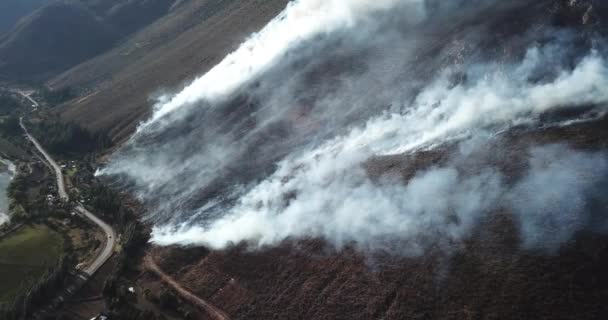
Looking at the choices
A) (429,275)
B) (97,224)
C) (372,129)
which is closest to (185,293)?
(429,275)

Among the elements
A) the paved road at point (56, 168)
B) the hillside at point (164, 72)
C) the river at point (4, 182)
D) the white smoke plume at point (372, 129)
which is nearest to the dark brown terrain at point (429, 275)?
the white smoke plume at point (372, 129)

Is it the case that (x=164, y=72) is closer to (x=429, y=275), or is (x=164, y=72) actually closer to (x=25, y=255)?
(x=25, y=255)

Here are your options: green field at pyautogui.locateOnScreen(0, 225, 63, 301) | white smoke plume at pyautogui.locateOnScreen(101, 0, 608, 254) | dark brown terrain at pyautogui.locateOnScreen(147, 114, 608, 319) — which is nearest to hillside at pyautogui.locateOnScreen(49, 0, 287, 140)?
white smoke plume at pyautogui.locateOnScreen(101, 0, 608, 254)

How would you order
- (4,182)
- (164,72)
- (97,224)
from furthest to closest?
(164,72)
(4,182)
(97,224)

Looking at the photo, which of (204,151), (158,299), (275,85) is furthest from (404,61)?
(158,299)

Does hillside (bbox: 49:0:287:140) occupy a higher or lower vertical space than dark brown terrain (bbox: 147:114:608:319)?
higher

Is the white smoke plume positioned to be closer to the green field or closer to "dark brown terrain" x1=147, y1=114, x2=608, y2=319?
"dark brown terrain" x1=147, y1=114, x2=608, y2=319

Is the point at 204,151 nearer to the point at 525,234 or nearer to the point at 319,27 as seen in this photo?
the point at 319,27
